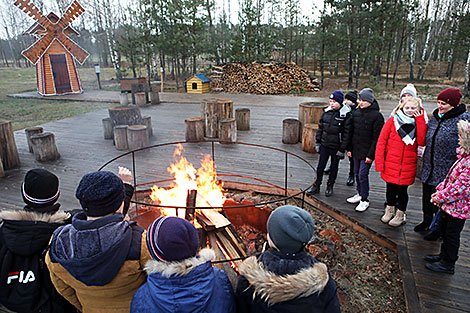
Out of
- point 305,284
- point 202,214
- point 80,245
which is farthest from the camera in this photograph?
point 202,214

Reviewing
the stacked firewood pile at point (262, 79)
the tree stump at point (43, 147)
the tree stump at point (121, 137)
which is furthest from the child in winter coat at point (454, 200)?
the stacked firewood pile at point (262, 79)

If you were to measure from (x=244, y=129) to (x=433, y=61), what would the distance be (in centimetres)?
2425

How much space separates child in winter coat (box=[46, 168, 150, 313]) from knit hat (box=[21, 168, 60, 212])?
0.40 metres

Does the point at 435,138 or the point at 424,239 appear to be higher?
the point at 435,138

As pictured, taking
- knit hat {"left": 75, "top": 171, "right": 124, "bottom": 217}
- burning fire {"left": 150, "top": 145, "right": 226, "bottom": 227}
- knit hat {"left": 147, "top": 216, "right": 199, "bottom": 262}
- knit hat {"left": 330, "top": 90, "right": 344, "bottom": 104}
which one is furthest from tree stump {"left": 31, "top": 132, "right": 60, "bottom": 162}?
knit hat {"left": 147, "top": 216, "right": 199, "bottom": 262}

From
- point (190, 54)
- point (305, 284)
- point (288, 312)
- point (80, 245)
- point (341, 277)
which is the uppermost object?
point (190, 54)

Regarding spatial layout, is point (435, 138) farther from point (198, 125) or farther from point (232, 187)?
point (198, 125)

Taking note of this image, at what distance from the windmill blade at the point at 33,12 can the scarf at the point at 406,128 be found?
59.1 ft

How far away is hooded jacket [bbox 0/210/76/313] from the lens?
180cm

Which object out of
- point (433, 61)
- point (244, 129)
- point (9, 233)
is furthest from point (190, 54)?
point (433, 61)

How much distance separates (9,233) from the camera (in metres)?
1.80

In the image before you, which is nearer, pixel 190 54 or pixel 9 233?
pixel 9 233

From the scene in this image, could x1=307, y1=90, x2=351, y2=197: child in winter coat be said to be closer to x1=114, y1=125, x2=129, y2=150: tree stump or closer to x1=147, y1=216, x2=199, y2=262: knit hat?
x1=147, y1=216, x2=199, y2=262: knit hat

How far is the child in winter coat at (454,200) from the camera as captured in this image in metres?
2.68
